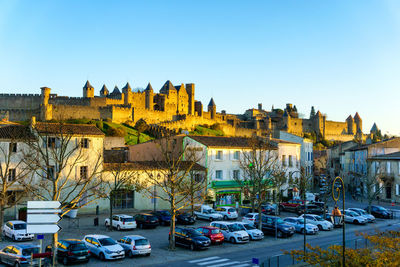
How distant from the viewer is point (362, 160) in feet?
209

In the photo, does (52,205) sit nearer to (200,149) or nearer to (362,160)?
(200,149)

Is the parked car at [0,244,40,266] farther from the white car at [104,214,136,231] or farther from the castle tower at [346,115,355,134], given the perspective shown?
the castle tower at [346,115,355,134]

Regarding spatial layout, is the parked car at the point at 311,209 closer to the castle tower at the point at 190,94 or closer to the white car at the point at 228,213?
the white car at the point at 228,213

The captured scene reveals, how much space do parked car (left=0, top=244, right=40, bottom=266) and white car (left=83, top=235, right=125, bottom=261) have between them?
3673 millimetres

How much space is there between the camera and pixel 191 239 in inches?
1027

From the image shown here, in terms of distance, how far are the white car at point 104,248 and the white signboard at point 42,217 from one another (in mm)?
10639

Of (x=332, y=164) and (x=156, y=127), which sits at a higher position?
(x=156, y=127)

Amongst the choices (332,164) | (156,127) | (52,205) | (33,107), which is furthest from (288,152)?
(33,107)

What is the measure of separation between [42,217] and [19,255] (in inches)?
388

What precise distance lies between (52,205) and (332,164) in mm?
81807

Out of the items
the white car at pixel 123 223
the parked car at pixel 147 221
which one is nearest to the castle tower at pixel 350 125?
the parked car at pixel 147 221

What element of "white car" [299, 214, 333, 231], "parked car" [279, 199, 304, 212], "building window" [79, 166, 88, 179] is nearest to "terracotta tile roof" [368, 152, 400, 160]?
"parked car" [279, 199, 304, 212]

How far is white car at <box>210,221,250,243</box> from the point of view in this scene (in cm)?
2825

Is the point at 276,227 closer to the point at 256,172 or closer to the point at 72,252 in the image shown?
the point at 72,252
